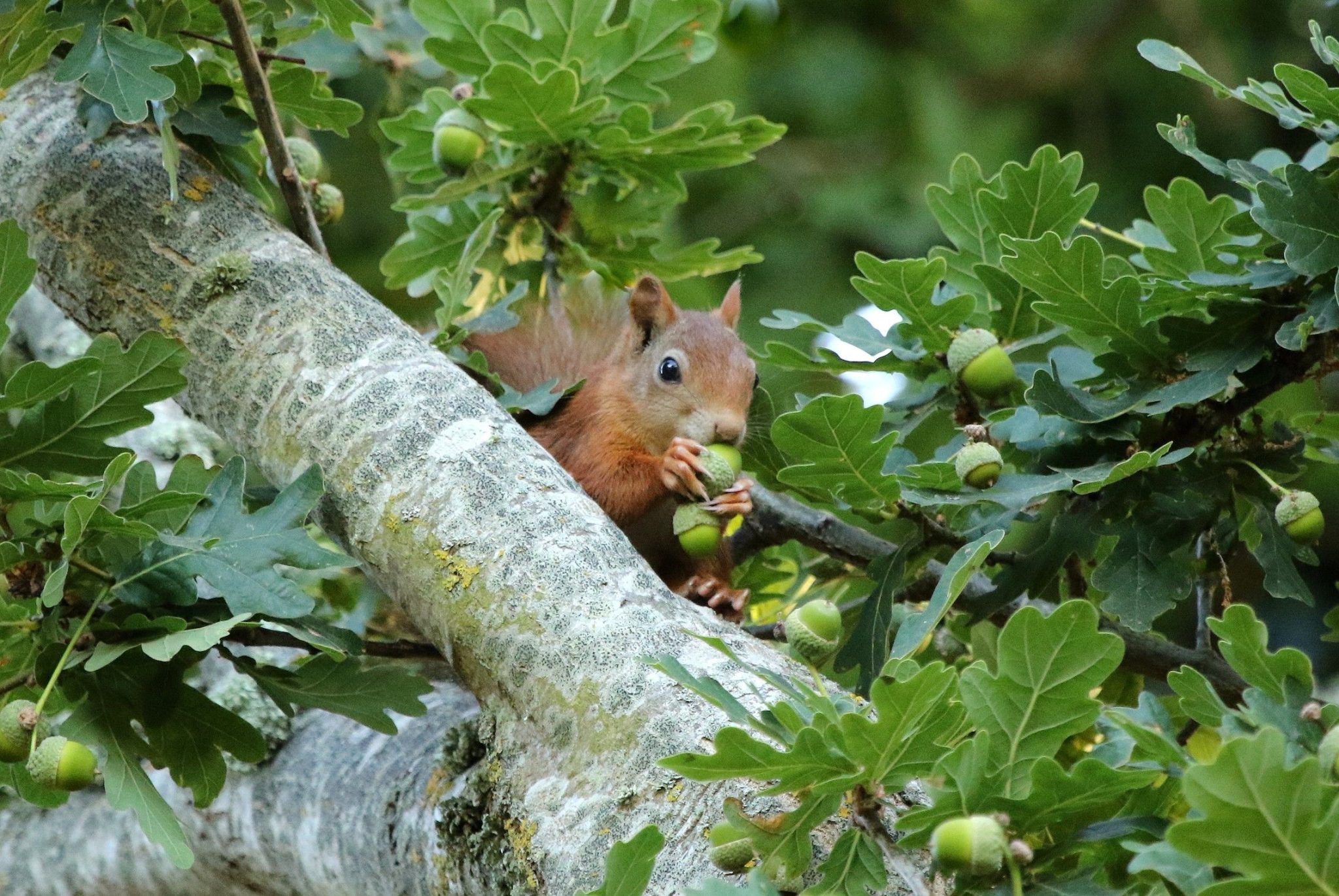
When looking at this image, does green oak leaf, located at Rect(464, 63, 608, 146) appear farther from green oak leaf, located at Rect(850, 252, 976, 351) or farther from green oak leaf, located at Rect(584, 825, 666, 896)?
green oak leaf, located at Rect(584, 825, 666, 896)

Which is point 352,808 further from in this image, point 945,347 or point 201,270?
point 945,347

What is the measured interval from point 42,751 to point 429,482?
448 mm

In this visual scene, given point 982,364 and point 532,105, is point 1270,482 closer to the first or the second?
point 982,364

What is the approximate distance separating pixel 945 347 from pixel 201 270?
0.87 meters

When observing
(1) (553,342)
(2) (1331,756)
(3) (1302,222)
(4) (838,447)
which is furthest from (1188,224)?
(1) (553,342)

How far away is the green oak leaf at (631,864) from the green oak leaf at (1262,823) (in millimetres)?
348

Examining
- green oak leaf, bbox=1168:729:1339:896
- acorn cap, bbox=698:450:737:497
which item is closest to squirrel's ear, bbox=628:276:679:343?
acorn cap, bbox=698:450:737:497

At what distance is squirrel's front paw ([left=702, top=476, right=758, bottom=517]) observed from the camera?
1.68 m

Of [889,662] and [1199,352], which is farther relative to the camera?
[1199,352]

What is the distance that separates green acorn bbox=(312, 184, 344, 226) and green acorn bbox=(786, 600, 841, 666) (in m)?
1.05

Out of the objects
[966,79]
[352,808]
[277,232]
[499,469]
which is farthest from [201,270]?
[966,79]

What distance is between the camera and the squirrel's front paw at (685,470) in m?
1.77

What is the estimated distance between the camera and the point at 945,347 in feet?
5.21

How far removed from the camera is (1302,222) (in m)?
1.29
